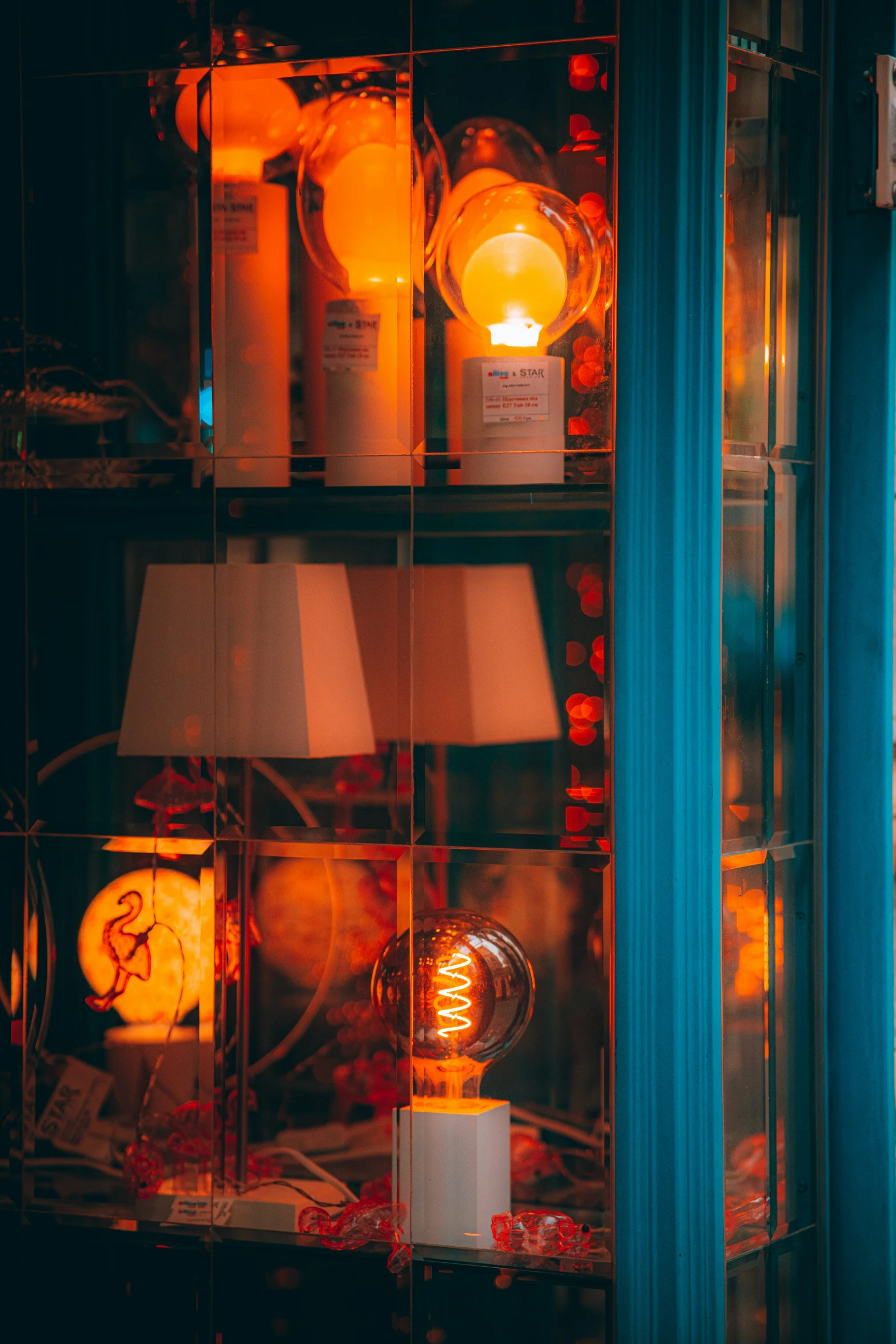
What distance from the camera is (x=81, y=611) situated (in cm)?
183

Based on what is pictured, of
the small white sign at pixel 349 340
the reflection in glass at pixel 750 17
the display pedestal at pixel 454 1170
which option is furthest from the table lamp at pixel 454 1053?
the reflection in glass at pixel 750 17

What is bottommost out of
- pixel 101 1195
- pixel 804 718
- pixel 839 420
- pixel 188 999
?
pixel 101 1195

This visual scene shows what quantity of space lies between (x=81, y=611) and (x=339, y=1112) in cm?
71

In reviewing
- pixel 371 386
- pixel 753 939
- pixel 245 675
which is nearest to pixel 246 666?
pixel 245 675

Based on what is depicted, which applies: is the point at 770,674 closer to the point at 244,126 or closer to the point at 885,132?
the point at 885,132

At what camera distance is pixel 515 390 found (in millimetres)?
1660

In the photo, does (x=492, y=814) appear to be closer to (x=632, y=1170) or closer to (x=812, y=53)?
(x=632, y=1170)

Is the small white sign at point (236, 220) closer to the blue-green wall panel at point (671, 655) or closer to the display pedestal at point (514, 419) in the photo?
the display pedestal at point (514, 419)

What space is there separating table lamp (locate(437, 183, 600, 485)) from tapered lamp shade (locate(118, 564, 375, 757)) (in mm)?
256

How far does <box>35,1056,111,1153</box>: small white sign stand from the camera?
181cm

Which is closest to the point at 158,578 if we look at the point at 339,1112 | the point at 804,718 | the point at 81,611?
the point at 81,611

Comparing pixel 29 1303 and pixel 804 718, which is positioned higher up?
pixel 804 718

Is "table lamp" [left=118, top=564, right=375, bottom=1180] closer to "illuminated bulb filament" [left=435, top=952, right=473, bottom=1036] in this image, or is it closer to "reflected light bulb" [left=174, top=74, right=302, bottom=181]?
"illuminated bulb filament" [left=435, top=952, right=473, bottom=1036]

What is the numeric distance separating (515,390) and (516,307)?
0.32 ft
